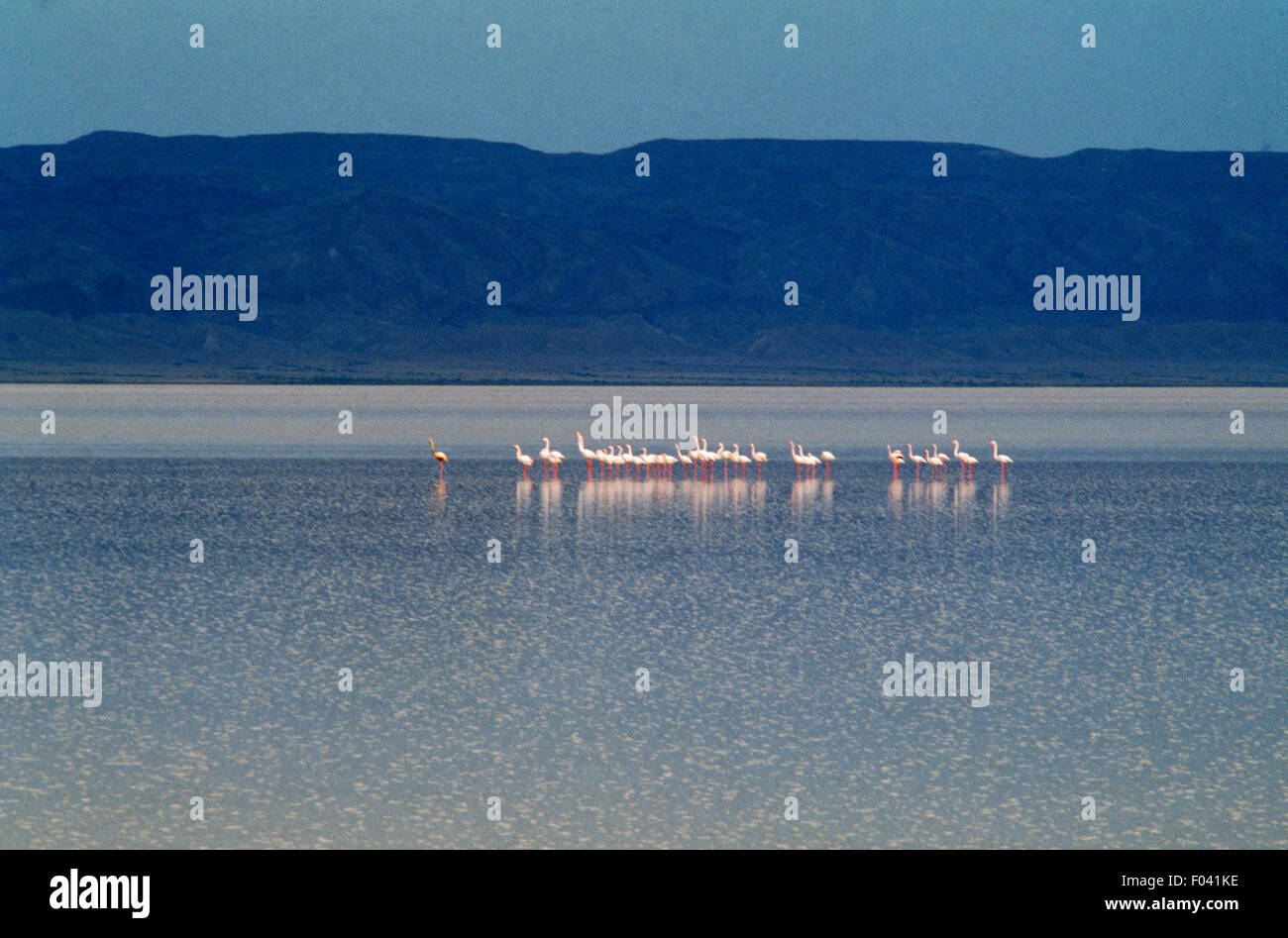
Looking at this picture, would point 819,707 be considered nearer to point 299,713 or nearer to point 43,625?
point 299,713

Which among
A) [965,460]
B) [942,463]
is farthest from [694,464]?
[965,460]

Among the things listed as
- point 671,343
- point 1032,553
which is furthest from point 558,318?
point 1032,553

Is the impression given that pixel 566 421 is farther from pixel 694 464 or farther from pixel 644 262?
pixel 644 262
